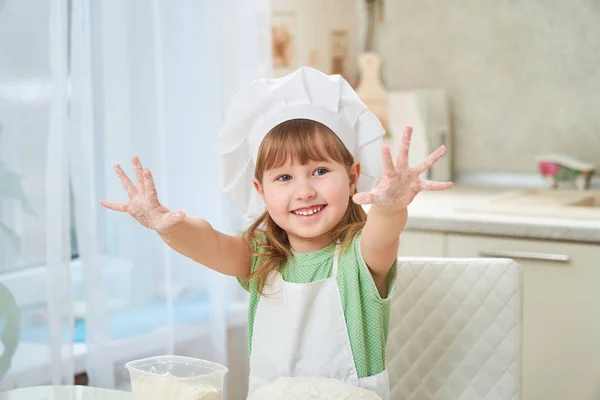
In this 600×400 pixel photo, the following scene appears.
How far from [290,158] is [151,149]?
27.3 inches

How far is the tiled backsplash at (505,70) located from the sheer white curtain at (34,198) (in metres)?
1.56

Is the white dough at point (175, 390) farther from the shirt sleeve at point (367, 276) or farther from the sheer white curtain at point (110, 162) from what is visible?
the sheer white curtain at point (110, 162)

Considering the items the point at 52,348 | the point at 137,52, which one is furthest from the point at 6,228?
the point at 137,52

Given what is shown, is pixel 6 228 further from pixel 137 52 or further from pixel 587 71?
pixel 587 71

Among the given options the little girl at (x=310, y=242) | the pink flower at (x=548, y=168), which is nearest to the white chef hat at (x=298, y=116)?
the little girl at (x=310, y=242)

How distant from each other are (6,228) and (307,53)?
153 cm

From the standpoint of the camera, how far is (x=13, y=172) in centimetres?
151

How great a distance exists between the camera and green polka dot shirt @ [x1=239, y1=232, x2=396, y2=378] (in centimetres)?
127

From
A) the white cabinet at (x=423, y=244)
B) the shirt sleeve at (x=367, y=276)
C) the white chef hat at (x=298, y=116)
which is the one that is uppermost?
the white chef hat at (x=298, y=116)

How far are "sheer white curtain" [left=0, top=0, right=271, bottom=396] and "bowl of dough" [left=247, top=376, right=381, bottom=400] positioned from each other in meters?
0.70

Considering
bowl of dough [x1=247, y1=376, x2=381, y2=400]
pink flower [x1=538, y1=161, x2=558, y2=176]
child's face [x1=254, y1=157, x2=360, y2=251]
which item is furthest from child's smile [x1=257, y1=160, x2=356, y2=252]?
pink flower [x1=538, y1=161, x2=558, y2=176]

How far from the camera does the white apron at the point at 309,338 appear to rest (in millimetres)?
1271

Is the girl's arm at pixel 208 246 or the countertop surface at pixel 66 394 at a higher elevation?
the girl's arm at pixel 208 246

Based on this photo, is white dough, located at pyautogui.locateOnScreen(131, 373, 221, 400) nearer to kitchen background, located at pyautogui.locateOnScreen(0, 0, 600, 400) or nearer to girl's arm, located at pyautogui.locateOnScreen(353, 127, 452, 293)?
girl's arm, located at pyautogui.locateOnScreen(353, 127, 452, 293)
